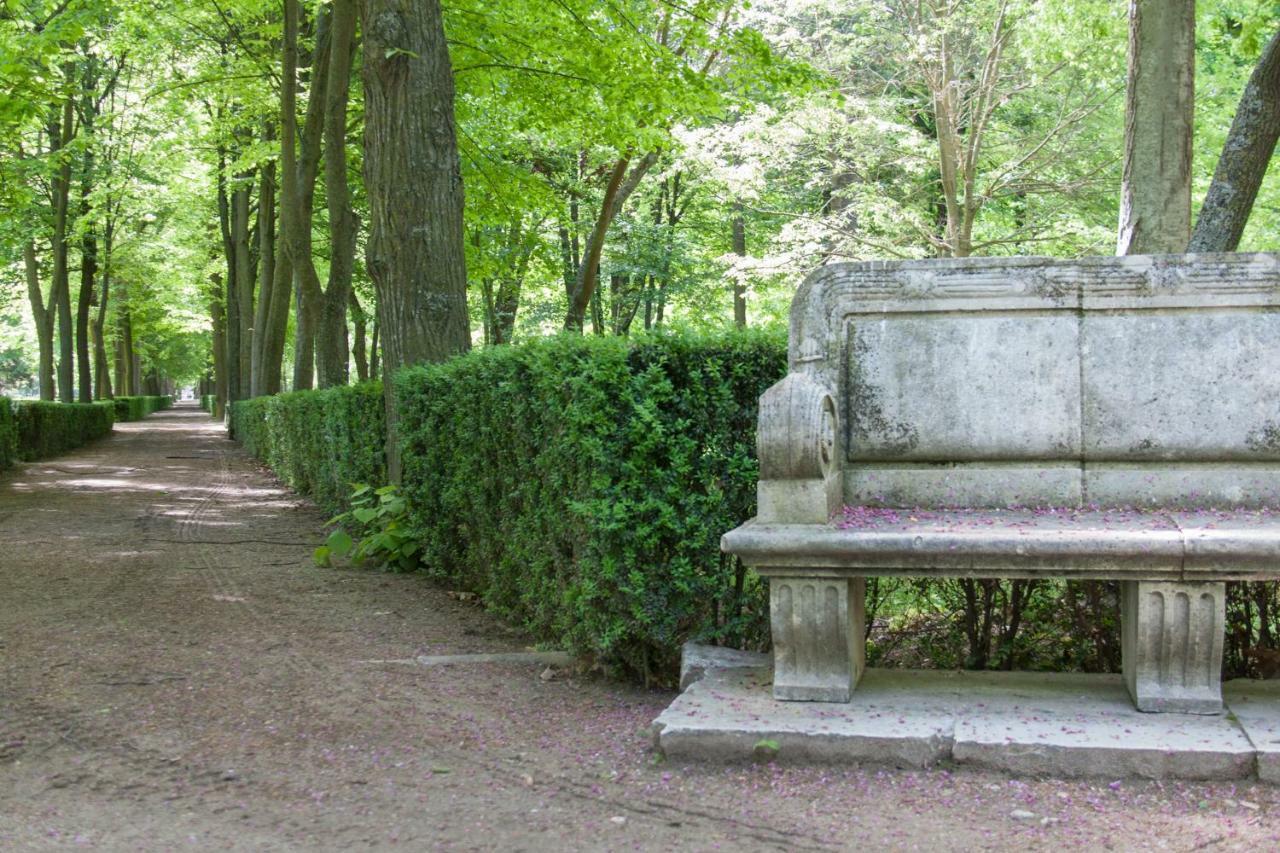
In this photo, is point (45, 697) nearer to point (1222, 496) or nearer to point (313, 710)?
point (313, 710)

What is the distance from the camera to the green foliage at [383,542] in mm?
8852

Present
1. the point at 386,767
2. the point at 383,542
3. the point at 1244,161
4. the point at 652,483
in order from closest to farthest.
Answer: the point at 386,767, the point at 652,483, the point at 1244,161, the point at 383,542

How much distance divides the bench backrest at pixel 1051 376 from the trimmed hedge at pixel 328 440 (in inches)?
242

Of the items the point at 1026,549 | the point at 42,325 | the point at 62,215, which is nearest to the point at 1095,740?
the point at 1026,549

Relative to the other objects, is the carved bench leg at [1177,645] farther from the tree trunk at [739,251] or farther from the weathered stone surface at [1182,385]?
the tree trunk at [739,251]

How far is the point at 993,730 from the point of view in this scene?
159 inches

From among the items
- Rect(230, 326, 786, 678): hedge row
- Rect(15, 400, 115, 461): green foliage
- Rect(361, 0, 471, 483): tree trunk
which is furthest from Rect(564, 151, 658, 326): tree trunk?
Rect(230, 326, 786, 678): hedge row

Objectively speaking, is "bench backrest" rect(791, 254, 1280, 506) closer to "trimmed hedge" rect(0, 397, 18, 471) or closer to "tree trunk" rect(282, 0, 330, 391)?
"tree trunk" rect(282, 0, 330, 391)

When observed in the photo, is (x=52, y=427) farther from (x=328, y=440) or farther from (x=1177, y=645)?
(x=1177, y=645)

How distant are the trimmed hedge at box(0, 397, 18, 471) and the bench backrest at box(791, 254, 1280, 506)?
18646mm

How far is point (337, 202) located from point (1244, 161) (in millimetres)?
10740

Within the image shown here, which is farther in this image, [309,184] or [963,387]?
[309,184]

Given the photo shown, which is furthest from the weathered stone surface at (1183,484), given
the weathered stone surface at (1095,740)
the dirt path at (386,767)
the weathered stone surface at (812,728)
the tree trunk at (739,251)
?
the tree trunk at (739,251)

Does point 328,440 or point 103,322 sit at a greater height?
point 103,322
